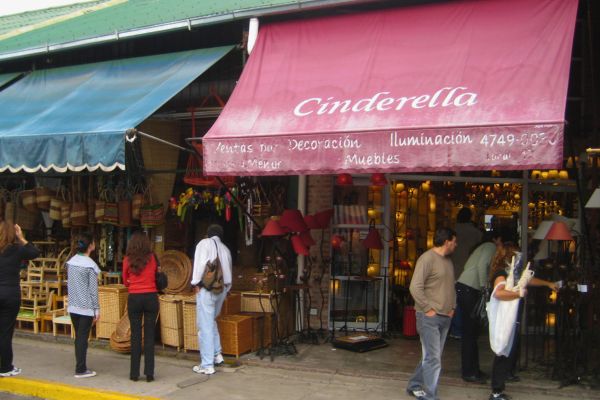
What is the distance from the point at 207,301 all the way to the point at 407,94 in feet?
11.1

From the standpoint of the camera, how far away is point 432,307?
613 centimetres

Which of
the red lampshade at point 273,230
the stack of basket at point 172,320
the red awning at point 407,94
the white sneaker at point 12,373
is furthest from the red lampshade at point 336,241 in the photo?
the white sneaker at point 12,373

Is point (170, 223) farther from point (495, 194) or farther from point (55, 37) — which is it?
point (495, 194)

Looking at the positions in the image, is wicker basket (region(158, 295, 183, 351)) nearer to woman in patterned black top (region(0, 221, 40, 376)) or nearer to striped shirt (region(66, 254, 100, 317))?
striped shirt (region(66, 254, 100, 317))

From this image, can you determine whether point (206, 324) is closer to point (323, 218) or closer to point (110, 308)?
point (110, 308)

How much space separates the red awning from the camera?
19.0 feet

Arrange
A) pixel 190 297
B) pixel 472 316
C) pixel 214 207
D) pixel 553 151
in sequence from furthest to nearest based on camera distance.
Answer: pixel 214 207 → pixel 190 297 → pixel 472 316 → pixel 553 151

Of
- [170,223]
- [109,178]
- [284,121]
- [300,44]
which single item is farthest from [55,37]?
[284,121]

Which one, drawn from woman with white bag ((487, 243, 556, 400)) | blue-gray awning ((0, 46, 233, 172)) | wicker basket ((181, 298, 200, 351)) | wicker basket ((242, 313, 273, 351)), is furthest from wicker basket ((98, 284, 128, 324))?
woman with white bag ((487, 243, 556, 400))

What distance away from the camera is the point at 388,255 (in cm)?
952

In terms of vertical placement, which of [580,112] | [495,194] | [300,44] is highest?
[300,44]

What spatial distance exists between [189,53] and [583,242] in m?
5.89

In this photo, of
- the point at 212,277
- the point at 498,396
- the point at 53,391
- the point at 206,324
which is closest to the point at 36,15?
the point at 212,277

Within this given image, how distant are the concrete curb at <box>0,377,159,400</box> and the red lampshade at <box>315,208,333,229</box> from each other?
10.9 ft
